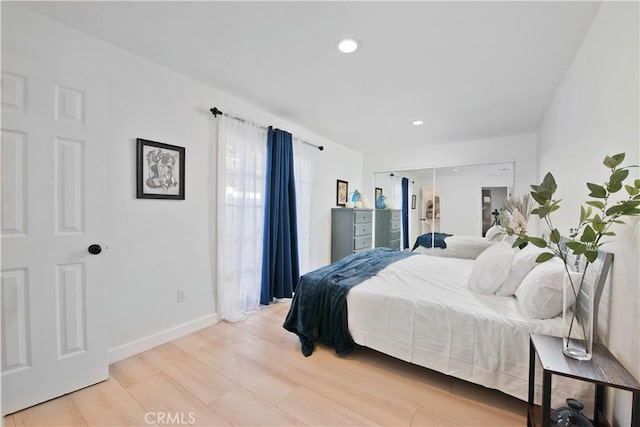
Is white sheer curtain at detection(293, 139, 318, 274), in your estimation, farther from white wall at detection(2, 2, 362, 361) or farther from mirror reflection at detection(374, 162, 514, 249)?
mirror reflection at detection(374, 162, 514, 249)

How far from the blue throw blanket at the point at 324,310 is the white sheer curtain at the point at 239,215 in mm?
876

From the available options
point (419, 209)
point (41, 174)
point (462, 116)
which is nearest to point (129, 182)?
point (41, 174)

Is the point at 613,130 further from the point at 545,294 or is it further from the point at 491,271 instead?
the point at 491,271

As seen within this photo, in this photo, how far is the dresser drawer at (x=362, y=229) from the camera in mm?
4587

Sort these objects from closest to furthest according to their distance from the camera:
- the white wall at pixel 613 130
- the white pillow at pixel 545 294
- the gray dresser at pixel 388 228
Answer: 1. the white wall at pixel 613 130
2. the white pillow at pixel 545 294
3. the gray dresser at pixel 388 228

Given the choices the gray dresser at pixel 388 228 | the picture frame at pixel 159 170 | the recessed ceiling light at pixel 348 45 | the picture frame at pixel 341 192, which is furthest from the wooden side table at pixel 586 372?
the gray dresser at pixel 388 228

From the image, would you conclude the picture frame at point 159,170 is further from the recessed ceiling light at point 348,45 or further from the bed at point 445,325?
the recessed ceiling light at point 348,45

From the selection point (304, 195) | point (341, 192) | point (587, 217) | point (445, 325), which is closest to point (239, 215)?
point (304, 195)

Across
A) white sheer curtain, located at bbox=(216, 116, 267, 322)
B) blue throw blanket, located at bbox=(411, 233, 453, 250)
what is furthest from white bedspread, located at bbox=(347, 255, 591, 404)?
blue throw blanket, located at bbox=(411, 233, 453, 250)

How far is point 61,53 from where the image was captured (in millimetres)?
1849

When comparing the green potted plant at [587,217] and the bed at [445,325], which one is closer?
the green potted plant at [587,217]

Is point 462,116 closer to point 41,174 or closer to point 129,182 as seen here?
point 129,182

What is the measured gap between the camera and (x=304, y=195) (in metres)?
4.06

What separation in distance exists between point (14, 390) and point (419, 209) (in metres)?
5.17
